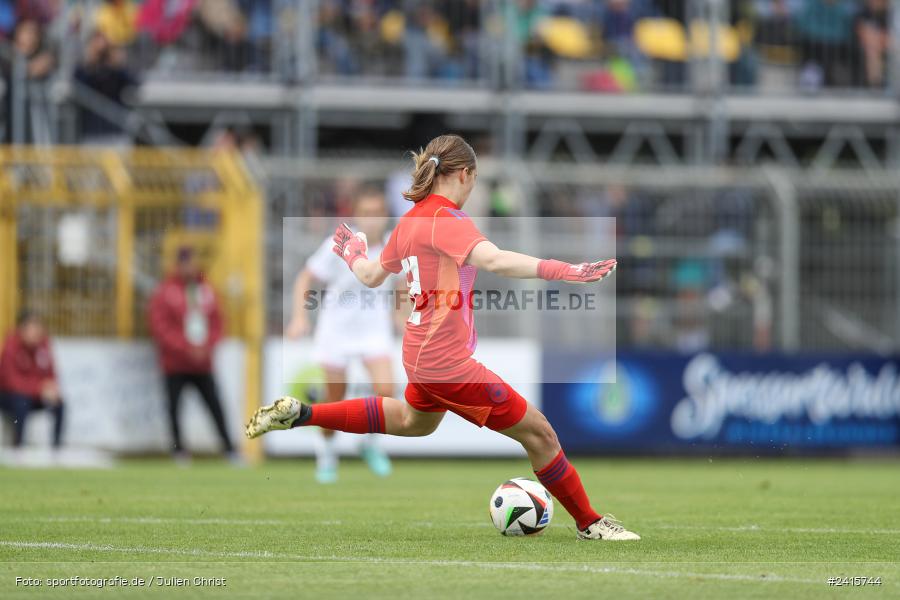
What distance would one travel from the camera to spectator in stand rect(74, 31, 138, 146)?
2034cm

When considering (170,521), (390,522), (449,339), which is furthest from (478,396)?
(170,521)

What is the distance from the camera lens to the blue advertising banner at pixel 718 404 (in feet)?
62.1

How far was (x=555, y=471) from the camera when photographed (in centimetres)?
820

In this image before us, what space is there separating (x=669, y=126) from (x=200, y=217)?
8.71 metres

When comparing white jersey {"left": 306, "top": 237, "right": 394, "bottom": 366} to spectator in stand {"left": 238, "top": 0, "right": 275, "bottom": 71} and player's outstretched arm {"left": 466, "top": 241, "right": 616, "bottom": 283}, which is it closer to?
player's outstretched arm {"left": 466, "top": 241, "right": 616, "bottom": 283}

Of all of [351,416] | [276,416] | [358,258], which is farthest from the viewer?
[358,258]

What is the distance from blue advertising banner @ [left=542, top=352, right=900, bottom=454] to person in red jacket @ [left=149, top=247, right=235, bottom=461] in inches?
154

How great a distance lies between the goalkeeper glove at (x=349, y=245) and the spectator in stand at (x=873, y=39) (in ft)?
56.2

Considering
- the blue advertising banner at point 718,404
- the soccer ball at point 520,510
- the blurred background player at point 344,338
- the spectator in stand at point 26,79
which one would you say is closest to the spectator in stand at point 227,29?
the spectator in stand at point 26,79

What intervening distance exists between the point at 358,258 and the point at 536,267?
4.84 ft

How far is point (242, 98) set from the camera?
73.6ft

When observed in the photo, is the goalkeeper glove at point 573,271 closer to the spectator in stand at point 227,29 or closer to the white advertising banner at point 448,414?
the white advertising banner at point 448,414

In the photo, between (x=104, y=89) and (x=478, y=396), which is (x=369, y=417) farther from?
(x=104, y=89)

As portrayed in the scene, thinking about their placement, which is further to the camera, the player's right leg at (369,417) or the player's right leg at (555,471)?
the player's right leg at (369,417)
